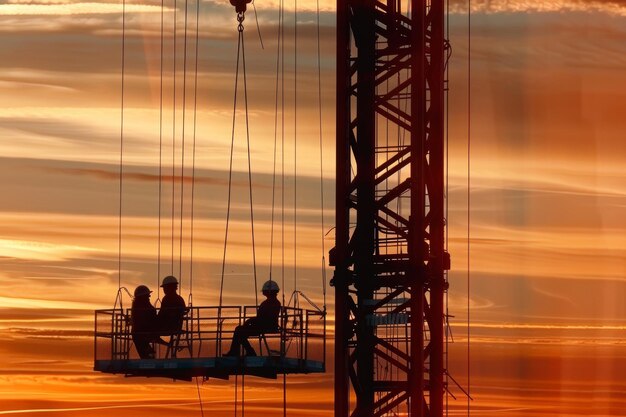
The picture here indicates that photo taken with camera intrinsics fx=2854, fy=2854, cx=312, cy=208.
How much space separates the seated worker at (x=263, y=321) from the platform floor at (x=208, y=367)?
1.15 feet

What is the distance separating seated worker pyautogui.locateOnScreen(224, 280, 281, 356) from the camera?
6153cm

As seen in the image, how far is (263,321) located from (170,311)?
201 cm

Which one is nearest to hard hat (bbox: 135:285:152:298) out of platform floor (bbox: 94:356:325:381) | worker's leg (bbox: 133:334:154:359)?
worker's leg (bbox: 133:334:154:359)

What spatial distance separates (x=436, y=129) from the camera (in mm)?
66188

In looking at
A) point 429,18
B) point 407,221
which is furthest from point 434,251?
point 429,18

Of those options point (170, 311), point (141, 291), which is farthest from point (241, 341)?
point (141, 291)

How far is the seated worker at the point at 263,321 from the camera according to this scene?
202ft

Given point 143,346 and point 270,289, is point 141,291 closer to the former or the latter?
point 143,346

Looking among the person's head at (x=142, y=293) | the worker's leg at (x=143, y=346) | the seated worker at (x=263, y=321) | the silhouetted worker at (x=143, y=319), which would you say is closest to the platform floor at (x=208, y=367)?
the worker's leg at (x=143, y=346)

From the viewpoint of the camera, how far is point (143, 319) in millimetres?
61844

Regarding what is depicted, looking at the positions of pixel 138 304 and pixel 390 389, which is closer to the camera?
pixel 138 304

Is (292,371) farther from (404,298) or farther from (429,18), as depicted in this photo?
(429,18)

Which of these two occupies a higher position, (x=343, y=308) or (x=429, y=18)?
(x=429, y=18)

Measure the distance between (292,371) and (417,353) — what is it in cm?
403
